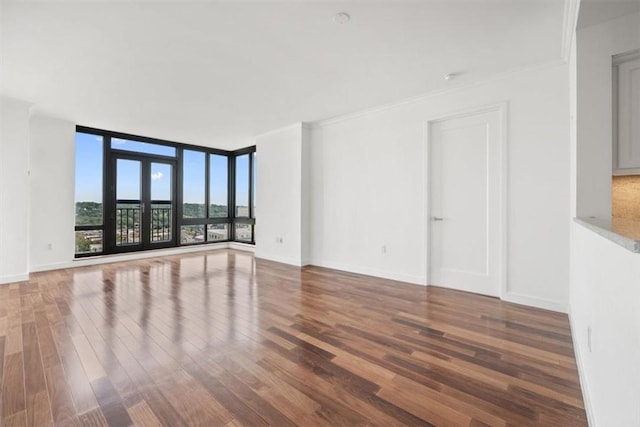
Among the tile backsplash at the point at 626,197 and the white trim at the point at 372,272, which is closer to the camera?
the tile backsplash at the point at 626,197

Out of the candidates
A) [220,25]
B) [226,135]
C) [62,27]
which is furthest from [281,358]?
[226,135]

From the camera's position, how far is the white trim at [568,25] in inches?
81.4

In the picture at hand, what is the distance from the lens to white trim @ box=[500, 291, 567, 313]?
2.93m

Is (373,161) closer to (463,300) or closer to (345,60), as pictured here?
(345,60)

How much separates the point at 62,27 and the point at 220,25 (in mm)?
1348

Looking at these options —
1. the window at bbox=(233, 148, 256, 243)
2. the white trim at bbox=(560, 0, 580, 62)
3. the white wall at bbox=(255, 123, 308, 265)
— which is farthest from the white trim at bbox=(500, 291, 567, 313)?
the window at bbox=(233, 148, 256, 243)

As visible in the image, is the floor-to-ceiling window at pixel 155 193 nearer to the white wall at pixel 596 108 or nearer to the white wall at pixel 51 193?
the white wall at pixel 51 193

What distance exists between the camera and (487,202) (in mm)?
3449

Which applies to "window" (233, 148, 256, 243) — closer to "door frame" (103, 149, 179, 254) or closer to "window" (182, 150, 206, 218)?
"window" (182, 150, 206, 218)

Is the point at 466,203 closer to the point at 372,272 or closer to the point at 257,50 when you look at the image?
the point at 372,272

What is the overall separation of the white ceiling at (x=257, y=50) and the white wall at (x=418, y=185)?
30 cm

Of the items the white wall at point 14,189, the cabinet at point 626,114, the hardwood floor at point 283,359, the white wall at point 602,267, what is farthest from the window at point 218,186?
the cabinet at point 626,114

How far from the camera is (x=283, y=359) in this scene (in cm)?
207

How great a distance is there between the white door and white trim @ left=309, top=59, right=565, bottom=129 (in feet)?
1.18
